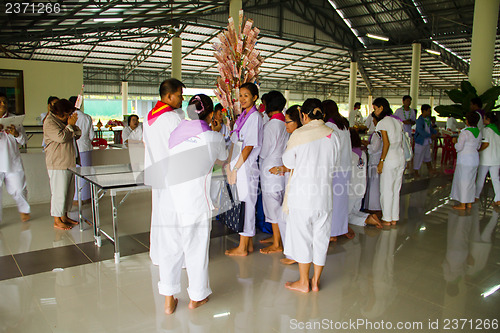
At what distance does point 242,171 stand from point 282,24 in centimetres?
1483

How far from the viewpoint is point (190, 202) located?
2.38m

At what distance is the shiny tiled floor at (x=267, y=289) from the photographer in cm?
244

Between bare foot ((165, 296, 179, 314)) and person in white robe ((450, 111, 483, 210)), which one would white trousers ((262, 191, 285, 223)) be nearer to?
bare foot ((165, 296, 179, 314))

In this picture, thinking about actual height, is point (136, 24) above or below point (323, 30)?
below

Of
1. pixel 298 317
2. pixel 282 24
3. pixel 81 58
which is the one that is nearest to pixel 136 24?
pixel 81 58

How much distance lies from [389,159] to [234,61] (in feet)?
7.04

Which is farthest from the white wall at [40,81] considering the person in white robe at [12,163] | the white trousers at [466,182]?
the white trousers at [466,182]

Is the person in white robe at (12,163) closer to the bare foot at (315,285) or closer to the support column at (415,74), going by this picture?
the bare foot at (315,285)

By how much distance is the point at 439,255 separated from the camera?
144 inches

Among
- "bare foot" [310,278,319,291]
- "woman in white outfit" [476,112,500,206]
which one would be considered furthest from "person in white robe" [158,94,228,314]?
"woman in white outfit" [476,112,500,206]

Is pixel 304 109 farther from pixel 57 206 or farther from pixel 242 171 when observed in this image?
pixel 57 206

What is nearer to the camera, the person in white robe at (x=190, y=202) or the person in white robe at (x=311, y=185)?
the person in white robe at (x=190, y=202)

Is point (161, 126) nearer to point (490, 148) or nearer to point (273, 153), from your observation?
point (273, 153)

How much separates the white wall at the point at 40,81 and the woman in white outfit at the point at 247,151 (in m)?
8.56
